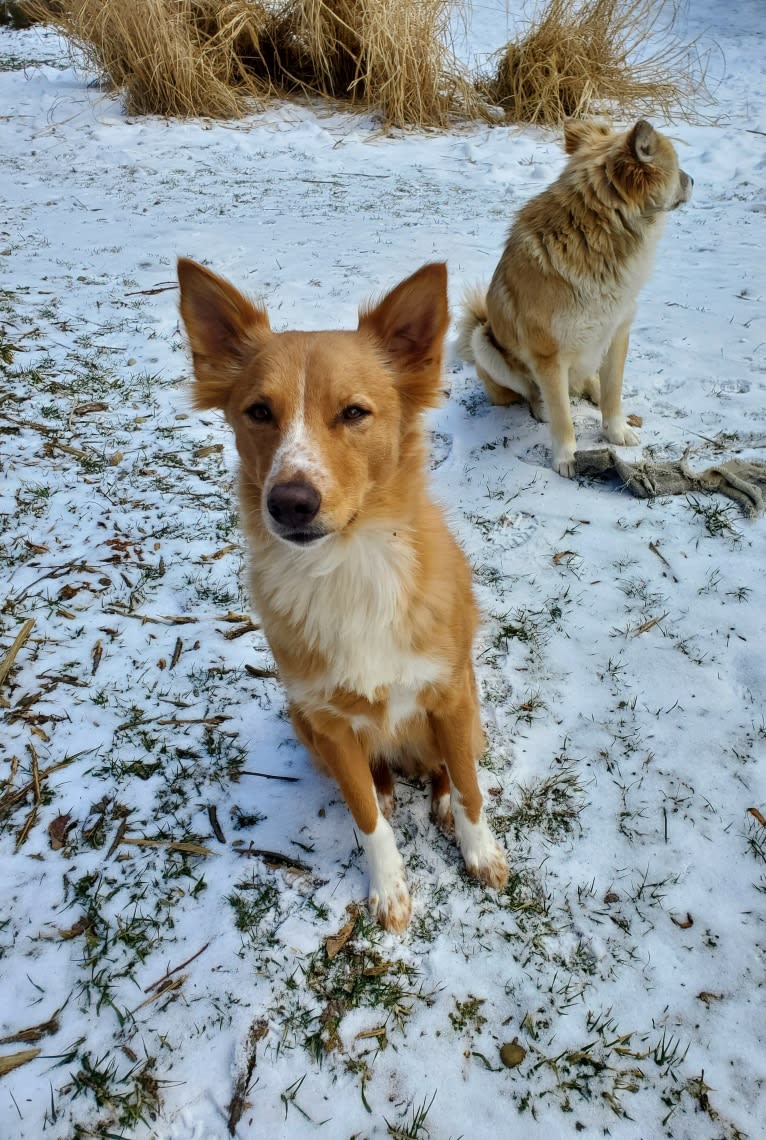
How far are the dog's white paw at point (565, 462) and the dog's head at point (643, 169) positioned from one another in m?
1.35

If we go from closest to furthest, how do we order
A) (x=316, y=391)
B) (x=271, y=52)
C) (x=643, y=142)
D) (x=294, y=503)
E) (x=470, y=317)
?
(x=294, y=503), (x=316, y=391), (x=643, y=142), (x=470, y=317), (x=271, y=52)

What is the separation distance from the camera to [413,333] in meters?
2.02

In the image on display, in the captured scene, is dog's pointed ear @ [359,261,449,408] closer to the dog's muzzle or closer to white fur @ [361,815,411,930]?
the dog's muzzle

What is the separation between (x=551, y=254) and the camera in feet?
12.5

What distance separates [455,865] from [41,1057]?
1294 millimetres

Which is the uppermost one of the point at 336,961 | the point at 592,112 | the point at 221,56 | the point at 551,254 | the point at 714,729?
the point at 221,56

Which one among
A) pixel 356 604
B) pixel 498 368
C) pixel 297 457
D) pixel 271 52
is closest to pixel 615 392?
pixel 498 368

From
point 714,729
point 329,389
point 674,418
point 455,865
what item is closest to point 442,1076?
point 455,865

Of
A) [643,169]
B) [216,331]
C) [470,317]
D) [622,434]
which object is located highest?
[643,169]

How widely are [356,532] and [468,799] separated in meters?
0.97

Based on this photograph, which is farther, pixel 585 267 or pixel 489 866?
pixel 585 267

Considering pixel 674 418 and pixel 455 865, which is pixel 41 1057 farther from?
pixel 674 418

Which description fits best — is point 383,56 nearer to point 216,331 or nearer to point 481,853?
point 216,331

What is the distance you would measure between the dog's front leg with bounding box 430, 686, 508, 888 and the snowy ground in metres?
0.07
